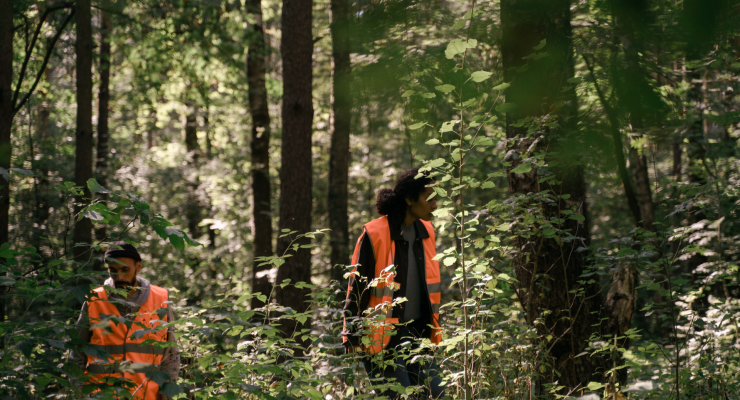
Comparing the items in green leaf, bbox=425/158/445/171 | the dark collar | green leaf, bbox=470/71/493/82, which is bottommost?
the dark collar

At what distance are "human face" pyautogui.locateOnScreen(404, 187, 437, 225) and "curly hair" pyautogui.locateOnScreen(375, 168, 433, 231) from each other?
0.09 ft

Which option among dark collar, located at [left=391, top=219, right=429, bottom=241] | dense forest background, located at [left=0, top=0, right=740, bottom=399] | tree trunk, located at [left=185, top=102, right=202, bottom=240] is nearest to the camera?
dense forest background, located at [left=0, top=0, right=740, bottom=399]

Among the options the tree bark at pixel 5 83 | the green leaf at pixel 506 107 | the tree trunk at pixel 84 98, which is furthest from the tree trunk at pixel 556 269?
the tree trunk at pixel 84 98

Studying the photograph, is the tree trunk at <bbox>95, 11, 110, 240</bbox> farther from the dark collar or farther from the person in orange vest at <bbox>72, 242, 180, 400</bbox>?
the dark collar

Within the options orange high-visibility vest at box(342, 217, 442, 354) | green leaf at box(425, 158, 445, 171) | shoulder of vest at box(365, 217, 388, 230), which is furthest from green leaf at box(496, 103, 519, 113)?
shoulder of vest at box(365, 217, 388, 230)

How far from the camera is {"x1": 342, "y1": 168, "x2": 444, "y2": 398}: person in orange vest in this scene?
3.76m

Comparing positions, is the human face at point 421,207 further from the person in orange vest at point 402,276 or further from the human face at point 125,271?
the human face at point 125,271

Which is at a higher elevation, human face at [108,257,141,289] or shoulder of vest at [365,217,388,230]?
shoulder of vest at [365,217,388,230]

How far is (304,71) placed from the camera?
754cm

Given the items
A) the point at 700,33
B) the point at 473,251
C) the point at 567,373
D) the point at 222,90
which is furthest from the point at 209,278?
the point at 700,33

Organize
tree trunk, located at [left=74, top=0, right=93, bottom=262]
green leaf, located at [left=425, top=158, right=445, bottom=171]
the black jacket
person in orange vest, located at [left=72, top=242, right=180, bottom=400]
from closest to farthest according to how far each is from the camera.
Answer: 1. green leaf, located at [left=425, top=158, right=445, bottom=171]
2. person in orange vest, located at [left=72, top=242, right=180, bottom=400]
3. the black jacket
4. tree trunk, located at [left=74, top=0, right=93, bottom=262]

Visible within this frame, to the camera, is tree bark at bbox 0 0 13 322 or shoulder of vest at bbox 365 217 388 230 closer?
shoulder of vest at bbox 365 217 388 230

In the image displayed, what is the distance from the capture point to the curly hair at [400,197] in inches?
160

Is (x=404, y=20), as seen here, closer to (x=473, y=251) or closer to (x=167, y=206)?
(x=473, y=251)
